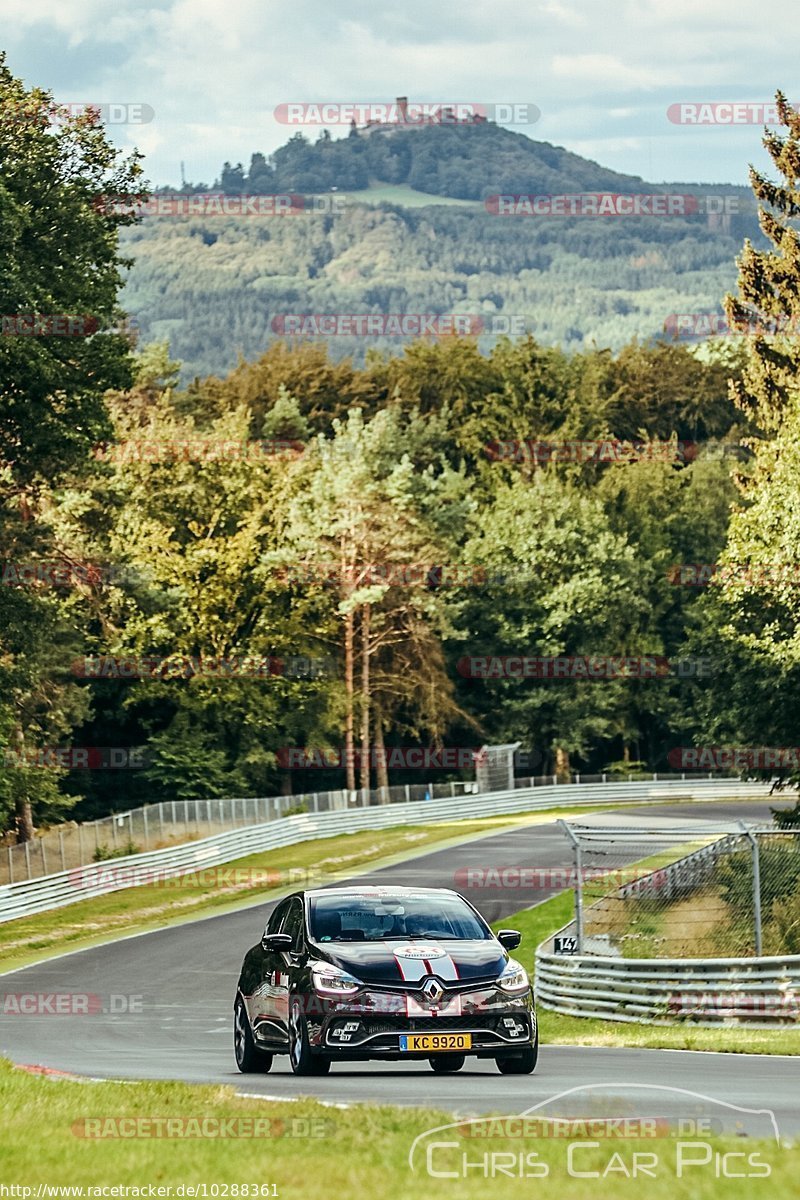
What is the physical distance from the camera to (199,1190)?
8.57 m

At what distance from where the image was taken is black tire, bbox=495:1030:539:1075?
1492 cm

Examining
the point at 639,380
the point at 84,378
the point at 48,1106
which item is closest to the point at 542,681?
the point at 639,380

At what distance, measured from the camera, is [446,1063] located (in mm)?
15602

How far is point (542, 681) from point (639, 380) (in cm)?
2244

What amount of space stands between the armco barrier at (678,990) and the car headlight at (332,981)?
26.2ft

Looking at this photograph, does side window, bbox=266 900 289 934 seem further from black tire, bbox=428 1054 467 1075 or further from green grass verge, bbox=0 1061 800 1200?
green grass verge, bbox=0 1061 800 1200

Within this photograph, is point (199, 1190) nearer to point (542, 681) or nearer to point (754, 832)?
point (754, 832)

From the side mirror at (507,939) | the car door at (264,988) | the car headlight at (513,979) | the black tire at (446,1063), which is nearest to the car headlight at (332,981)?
the black tire at (446,1063)

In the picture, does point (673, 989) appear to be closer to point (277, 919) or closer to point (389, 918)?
point (277, 919)

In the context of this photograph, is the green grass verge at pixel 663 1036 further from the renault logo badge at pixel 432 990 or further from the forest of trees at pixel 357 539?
the forest of trees at pixel 357 539

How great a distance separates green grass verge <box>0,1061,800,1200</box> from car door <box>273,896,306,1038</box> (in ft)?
9.81

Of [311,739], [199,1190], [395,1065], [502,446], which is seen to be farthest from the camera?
[502,446]

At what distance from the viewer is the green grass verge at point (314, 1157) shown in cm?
791

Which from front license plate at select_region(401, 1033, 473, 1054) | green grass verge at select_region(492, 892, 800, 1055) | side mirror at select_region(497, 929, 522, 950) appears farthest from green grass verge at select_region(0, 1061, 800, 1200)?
green grass verge at select_region(492, 892, 800, 1055)
